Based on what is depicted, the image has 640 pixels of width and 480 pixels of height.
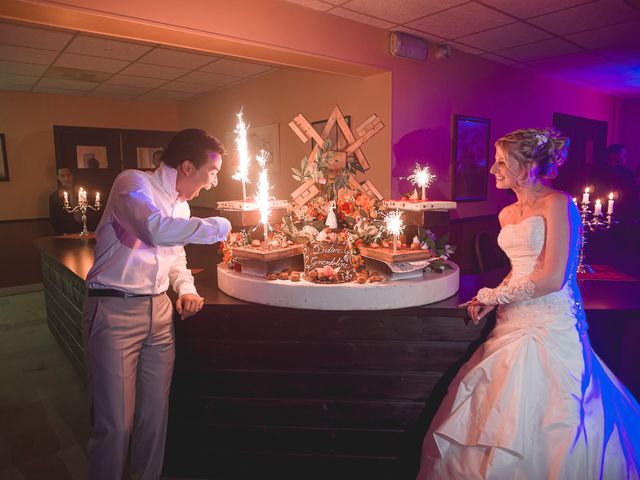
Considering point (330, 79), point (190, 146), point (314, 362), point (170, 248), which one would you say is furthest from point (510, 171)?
point (330, 79)

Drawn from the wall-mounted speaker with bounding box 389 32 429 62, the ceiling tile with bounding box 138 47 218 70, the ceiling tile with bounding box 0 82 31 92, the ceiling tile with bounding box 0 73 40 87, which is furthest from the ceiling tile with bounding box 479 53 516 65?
the ceiling tile with bounding box 0 82 31 92

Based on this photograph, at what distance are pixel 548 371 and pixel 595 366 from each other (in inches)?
12.5

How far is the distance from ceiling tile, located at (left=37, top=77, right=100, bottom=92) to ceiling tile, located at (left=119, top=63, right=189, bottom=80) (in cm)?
102

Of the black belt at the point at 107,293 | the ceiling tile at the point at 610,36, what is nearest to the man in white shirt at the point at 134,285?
the black belt at the point at 107,293

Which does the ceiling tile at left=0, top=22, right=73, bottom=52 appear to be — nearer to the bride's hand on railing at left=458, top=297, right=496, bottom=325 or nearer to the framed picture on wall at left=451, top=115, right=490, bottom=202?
the framed picture on wall at left=451, top=115, right=490, bottom=202

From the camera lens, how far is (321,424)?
2322 millimetres

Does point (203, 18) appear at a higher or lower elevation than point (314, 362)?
higher

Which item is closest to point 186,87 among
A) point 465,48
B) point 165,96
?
point 165,96

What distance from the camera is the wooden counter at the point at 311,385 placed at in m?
2.22

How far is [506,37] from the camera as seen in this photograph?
453 centimetres

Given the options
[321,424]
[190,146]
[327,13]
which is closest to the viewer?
[190,146]

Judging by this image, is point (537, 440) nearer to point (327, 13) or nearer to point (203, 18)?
point (203, 18)

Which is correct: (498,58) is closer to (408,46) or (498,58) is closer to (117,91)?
(408,46)

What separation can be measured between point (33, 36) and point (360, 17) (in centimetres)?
314
